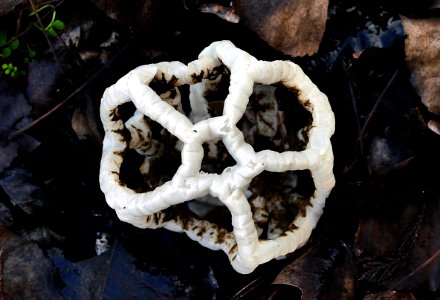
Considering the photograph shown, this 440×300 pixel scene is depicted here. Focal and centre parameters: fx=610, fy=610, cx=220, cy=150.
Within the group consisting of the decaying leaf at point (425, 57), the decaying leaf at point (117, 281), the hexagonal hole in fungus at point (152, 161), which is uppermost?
the decaying leaf at point (425, 57)

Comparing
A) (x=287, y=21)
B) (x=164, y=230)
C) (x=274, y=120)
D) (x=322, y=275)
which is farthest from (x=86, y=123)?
(x=322, y=275)

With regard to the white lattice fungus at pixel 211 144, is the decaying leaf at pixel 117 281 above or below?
below

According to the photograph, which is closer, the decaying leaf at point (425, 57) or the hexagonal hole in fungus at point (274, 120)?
the decaying leaf at point (425, 57)

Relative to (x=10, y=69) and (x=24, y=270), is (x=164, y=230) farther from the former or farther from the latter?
(x=10, y=69)

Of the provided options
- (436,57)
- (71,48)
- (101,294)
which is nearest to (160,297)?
(101,294)

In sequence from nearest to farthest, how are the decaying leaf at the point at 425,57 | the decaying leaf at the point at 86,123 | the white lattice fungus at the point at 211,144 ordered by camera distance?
the white lattice fungus at the point at 211,144 → the decaying leaf at the point at 425,57 → the decaying leaf at the point at 86,123

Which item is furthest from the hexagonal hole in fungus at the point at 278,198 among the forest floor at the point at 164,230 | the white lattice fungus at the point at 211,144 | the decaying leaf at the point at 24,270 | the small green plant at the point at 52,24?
the small green plant at the point at 52,24

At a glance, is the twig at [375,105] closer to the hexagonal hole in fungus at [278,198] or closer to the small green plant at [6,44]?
the hexagonal hole in fungus at [278,198]
